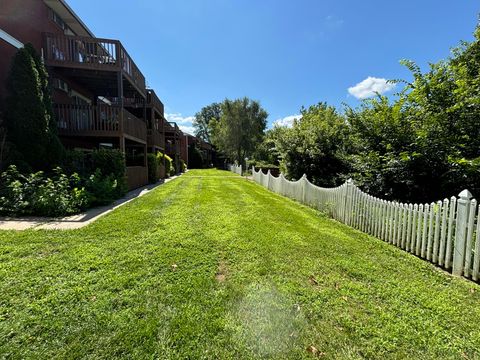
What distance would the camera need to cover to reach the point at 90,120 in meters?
9.87

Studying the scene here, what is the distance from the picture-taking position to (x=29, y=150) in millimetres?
7492

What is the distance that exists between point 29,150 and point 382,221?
31.6ft

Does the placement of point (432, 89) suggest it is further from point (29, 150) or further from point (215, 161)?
point (215, 161)

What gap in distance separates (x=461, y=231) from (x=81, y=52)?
1347 cm

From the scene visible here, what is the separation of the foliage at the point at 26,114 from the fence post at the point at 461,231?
10.0 metres

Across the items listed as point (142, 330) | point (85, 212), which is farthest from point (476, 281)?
point (85, 212)

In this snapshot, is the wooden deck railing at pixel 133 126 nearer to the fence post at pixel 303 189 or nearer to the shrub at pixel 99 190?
the shrub at pixel 99 190

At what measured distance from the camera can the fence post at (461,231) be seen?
3512 millimetres

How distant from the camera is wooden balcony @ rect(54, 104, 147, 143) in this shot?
31.2ft

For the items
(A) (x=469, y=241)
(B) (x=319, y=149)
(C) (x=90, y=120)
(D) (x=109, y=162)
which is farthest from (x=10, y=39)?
(A) (x=469, y=241)

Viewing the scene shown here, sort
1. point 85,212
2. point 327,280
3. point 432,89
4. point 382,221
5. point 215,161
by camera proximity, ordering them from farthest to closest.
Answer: point 215,161 → point 85,212 → point 432,89 → point 382,221 → point 327,280

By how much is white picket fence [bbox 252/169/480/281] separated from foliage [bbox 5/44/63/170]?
8.85 m

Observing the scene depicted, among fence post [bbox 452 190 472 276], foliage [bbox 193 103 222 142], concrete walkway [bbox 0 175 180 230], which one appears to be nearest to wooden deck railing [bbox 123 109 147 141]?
concrete walkway [bbox 0 175 180 230]

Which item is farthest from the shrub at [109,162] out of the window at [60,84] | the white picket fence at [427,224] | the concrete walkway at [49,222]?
the white picket fence at [427,224]
